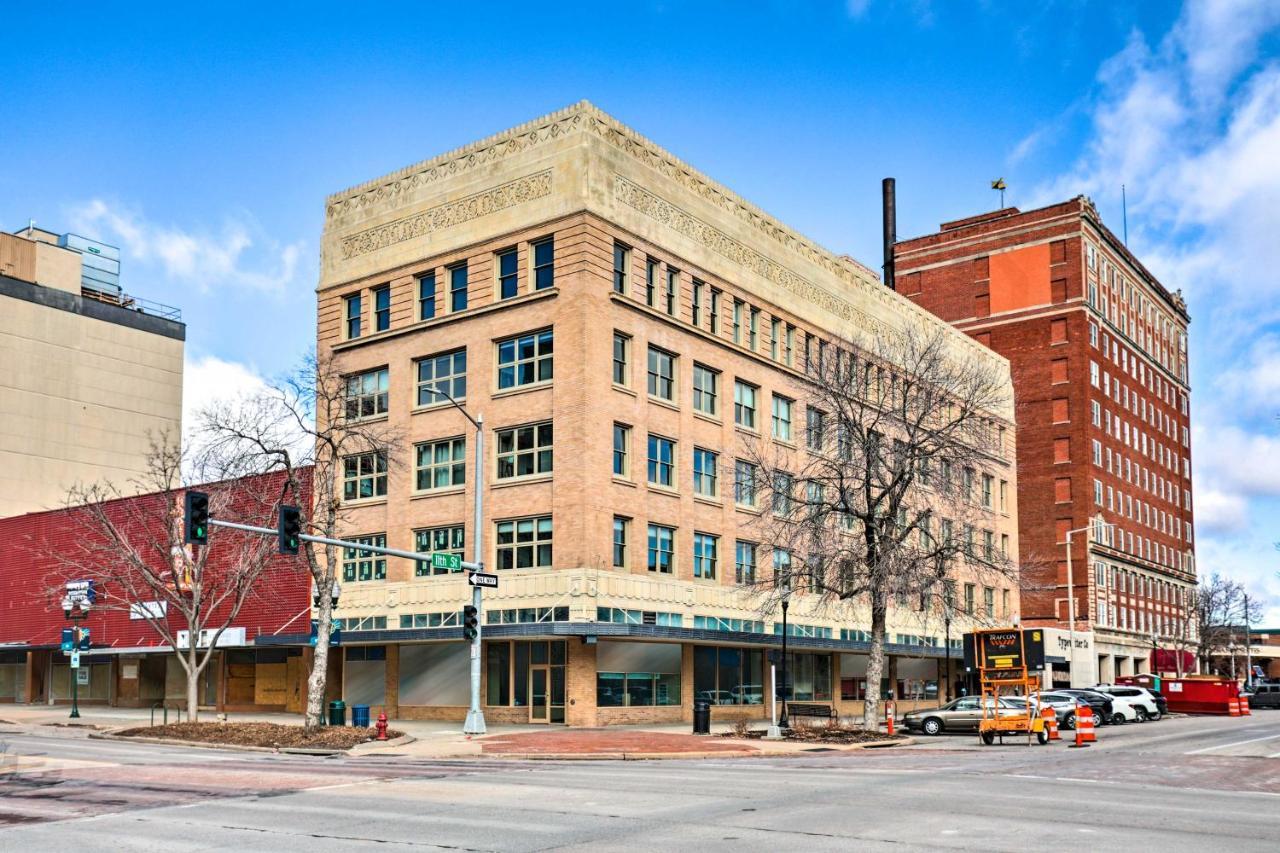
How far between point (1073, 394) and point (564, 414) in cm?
5844

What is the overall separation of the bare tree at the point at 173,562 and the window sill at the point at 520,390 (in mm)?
9044

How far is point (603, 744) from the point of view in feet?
110

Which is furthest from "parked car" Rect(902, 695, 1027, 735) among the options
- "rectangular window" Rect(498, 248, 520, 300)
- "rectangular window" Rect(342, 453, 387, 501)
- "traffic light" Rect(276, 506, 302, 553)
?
"traffic light" Rect(276, 506, 302, 553)

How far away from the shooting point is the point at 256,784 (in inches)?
898

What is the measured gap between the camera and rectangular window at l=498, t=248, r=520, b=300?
47594mm

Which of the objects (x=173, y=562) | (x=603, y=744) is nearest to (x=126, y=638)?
(x=173, y=562)

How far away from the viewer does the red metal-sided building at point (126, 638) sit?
174ft

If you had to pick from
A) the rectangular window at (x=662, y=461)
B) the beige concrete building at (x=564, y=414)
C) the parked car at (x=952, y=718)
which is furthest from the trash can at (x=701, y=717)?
the rectangular window at (x=662, y=461)

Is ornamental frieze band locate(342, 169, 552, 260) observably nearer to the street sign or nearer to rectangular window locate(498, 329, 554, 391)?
rectangular window locate(498, 329, 554, 391)

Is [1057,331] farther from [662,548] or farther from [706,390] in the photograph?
[662,548]

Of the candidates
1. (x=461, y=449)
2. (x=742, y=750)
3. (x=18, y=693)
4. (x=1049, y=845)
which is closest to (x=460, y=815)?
(x=1049, y=845)

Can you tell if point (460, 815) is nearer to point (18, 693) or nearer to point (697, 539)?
point (697, 539)

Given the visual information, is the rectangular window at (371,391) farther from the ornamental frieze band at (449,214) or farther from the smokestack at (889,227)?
the smokestack at (889,227)

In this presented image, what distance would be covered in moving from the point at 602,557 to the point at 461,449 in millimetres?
7833
